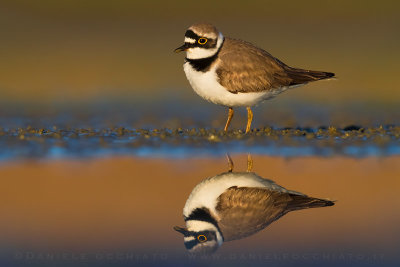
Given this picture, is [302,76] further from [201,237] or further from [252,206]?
[201,237]

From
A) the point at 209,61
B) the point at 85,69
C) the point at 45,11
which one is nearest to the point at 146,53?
the point at 85,69

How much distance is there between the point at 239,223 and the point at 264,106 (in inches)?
303

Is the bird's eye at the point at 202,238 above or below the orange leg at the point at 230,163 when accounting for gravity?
below

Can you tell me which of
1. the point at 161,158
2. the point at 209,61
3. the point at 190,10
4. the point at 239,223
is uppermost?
the point at 190,10

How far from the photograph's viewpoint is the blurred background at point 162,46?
45.2ft

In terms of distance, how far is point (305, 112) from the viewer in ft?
37.9

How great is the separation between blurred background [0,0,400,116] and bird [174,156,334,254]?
676 centimetres

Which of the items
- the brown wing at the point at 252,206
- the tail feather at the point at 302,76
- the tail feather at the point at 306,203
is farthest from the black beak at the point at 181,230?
the tail feather at the point at 302,76

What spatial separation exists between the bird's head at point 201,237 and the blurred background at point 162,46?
7.76 metres

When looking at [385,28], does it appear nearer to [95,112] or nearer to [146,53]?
Result: [146,53]

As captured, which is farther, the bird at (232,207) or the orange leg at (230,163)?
the orange leg at (230,163)

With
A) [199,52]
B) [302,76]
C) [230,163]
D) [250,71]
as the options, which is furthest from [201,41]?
[230,163]

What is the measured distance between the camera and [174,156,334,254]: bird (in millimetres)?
4520

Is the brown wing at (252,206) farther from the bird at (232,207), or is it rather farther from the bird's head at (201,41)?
the bird's head at (201,41)
